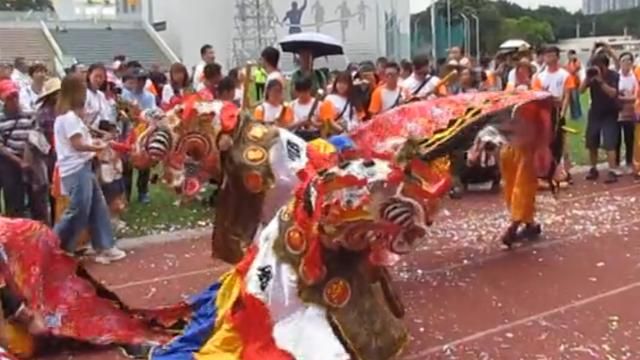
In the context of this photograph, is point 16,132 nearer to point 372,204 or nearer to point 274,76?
point 274,76

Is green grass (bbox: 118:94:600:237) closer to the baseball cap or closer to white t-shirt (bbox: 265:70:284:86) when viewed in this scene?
the baseball cap

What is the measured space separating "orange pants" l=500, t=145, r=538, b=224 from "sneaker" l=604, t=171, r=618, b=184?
13.5 ft

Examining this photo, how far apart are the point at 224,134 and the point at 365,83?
6.82 metres

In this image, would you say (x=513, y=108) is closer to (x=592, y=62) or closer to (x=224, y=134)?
(x=224, y=134)

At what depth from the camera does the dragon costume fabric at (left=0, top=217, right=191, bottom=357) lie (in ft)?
19.9

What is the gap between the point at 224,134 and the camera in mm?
6695

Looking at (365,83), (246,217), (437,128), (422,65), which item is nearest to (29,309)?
(246,217)

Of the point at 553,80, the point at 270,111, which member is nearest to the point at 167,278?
the point at 270,111

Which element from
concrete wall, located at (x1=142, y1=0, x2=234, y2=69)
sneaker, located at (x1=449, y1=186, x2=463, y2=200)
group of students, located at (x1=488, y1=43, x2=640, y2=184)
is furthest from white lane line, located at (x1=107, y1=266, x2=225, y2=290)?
concrete wall, located at (x1=142, y1=0, x2=234, y2=69)

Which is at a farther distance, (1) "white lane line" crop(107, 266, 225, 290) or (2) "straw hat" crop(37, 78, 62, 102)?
(2) "straw hat" crop(37, 78, 62, 102)

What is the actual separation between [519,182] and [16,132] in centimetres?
448

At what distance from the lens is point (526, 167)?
9.05 metres

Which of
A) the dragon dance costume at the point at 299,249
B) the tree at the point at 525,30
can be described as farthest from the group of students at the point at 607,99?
the tree at the point at 525,30

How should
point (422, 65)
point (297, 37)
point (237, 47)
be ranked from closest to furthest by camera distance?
point (297, 37) < point (422, 65) < point (237, 47)
